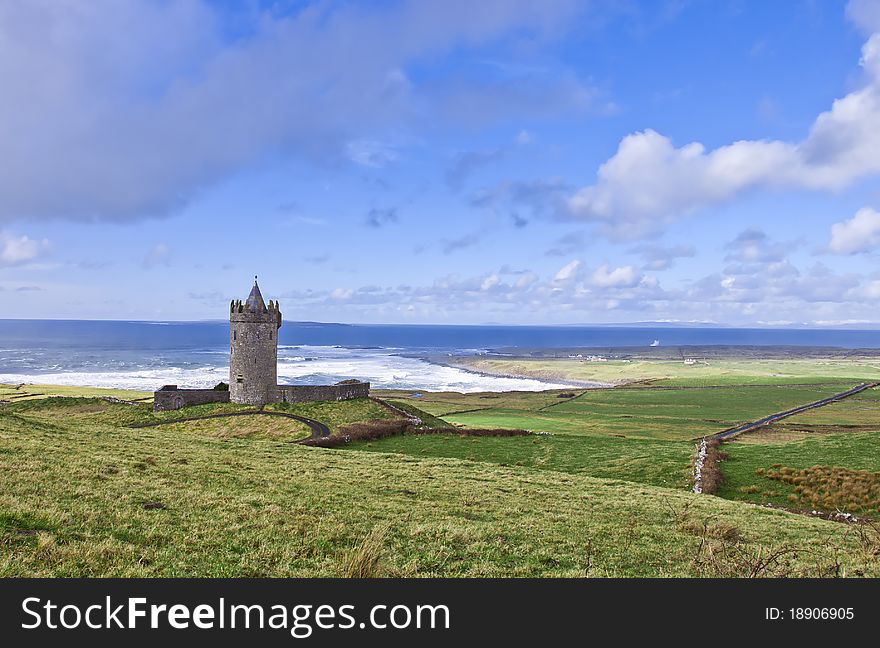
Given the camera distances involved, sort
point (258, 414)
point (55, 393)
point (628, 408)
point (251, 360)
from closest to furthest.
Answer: point (258, 414) → point (251, 360) → point (628, 408) → point (55, 393)

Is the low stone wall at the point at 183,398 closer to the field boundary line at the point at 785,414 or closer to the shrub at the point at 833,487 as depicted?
the shrub at the point at 833,487

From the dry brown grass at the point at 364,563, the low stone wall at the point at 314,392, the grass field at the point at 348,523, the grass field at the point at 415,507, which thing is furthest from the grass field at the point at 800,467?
the low stone wall at the point at 314,392

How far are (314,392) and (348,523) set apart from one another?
36.3m

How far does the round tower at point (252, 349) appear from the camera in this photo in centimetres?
4600

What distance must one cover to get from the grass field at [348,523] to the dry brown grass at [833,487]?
176 inches

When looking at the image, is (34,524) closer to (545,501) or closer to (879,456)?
(545,501)

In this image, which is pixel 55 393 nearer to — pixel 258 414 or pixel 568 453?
pixel 258 414

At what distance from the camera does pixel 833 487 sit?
22.3 meters

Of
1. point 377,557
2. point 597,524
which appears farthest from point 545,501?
point 377,557

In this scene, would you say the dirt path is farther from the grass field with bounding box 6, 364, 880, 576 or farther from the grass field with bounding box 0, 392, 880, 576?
the grass field with bounding box 0, 392, 880, 576

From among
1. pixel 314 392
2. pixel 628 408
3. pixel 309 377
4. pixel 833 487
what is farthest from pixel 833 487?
pixel 309 377

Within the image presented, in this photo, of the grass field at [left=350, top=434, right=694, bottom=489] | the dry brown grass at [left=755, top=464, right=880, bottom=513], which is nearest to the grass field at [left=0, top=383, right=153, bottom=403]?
the grass field at [left=350, top=434, right=694, bottom=489]

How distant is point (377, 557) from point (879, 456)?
32.4 m

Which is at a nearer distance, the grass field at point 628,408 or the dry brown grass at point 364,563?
A: the dry brown grass at point 364,563
